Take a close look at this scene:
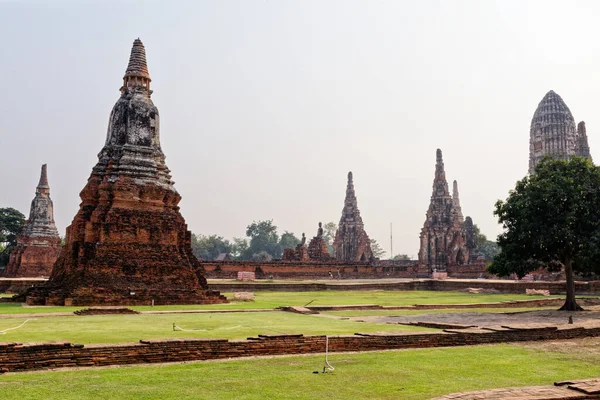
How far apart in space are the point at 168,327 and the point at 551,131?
4998 cm

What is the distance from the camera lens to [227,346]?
9.07m

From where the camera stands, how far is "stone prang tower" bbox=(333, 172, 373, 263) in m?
66.4

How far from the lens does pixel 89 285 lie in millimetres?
18828

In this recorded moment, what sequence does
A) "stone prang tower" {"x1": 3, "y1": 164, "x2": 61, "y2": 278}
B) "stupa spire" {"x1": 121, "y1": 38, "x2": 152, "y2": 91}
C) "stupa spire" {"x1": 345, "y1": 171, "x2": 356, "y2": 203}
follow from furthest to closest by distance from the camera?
"stupa spire" {"x1": 345, "y1": 171, "x2": 356, "y2": 203} → "stone prang tower" {"x1": 3, "y1": 164, "x2": 61, "y2": 278} → "stupa spire" {"x1": 121, "y1": 38, "x2": 152, "y2": 91}

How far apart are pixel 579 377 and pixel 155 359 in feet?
18.8

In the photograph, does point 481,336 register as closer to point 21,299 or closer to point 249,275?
point 21,299

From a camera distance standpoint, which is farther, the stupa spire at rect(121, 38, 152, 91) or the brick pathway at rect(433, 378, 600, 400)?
the stupa spire at rect(121, 38, 152, 91)

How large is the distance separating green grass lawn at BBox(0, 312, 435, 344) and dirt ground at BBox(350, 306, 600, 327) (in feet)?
5.72

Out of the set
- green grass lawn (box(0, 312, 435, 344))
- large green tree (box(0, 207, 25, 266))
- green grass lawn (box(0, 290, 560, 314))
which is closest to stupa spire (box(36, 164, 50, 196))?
large green tree (box(0, 207, 25, 266))

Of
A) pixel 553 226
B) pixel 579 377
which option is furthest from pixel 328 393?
pixel 553 226

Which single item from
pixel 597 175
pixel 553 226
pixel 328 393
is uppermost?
pixel 597 175

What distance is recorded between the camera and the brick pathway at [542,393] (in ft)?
19.9

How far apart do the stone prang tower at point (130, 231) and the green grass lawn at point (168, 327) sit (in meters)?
4.55

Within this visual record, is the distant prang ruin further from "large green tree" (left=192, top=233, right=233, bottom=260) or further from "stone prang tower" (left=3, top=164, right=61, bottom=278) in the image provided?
"large green tree" (left=192, top=233, right=233, bottom=260)
